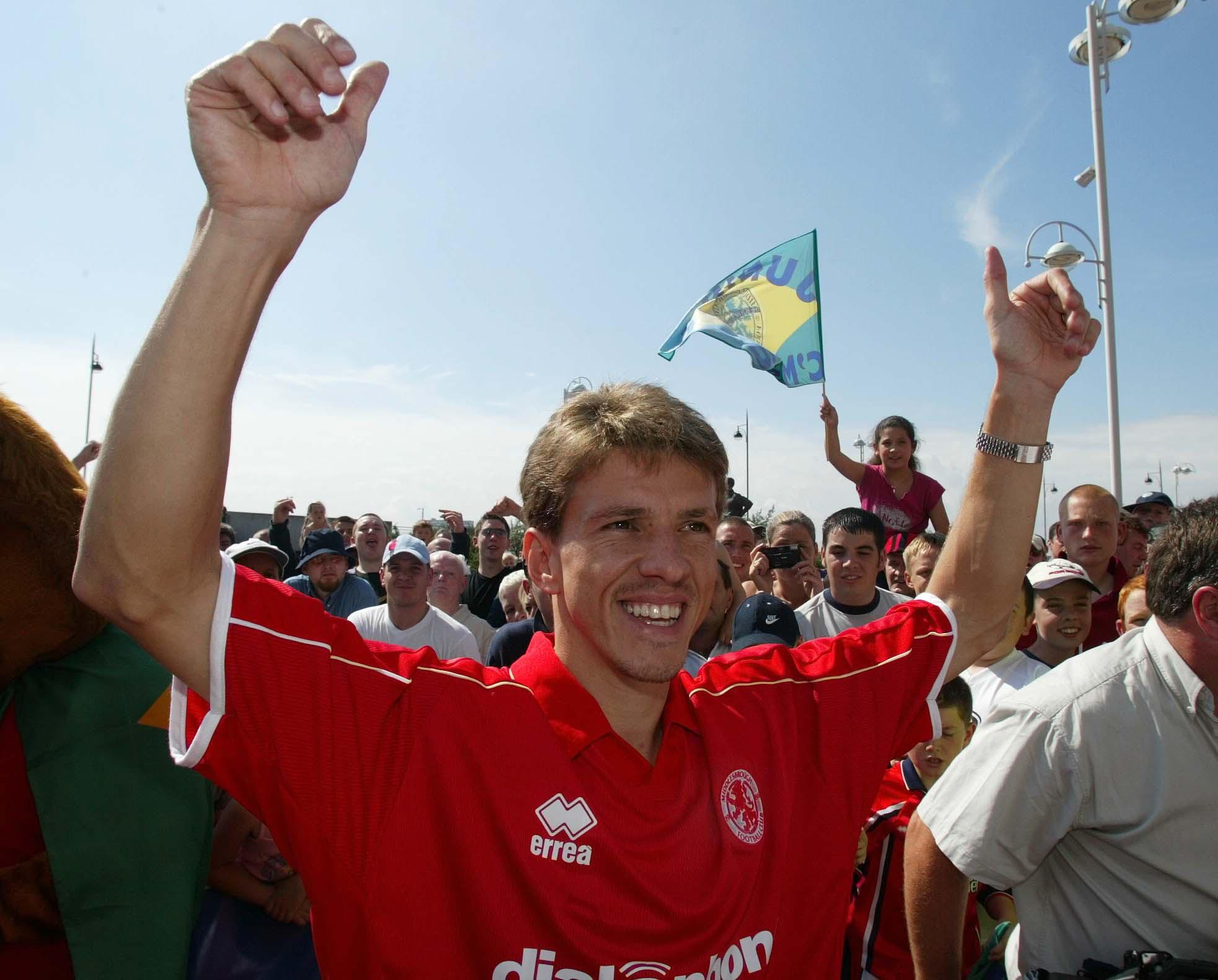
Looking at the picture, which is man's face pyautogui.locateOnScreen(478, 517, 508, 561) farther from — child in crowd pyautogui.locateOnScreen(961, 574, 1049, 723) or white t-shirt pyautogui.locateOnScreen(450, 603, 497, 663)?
child in crowd pyautogui.locateOnScreen(961, 574, 1049, 723)

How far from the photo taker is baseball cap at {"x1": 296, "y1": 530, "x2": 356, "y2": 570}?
277 inches

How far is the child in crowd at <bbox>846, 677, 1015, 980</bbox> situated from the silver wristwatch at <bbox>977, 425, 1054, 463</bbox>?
1.07m

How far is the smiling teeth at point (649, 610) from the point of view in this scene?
5.83 ft

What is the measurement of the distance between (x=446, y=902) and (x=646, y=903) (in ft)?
Result: 1.19

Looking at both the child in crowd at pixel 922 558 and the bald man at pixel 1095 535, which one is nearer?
the child in crowd at pixel 922 558

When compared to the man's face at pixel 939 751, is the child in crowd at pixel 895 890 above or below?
below

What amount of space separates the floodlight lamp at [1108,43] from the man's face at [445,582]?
Answer: 34.1 feet

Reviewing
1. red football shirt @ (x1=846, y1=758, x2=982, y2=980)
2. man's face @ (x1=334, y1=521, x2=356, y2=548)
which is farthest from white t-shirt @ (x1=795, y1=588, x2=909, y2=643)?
man's face @ (x1=334, y1=521, x2=356, y2=548)

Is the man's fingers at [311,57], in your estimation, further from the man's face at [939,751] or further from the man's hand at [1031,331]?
the man's face at [939,751]

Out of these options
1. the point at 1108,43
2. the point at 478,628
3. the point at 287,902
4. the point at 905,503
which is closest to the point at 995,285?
the point at 287,902

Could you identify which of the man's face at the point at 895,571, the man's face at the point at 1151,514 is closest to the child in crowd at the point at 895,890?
the man's face at the point at 895,571

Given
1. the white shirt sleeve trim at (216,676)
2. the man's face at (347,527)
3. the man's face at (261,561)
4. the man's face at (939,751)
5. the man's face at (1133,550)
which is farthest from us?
the man's face at (347,527)

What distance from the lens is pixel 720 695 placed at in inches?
76.4

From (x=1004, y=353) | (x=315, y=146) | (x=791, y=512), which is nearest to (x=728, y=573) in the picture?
(x=791, y=512)
